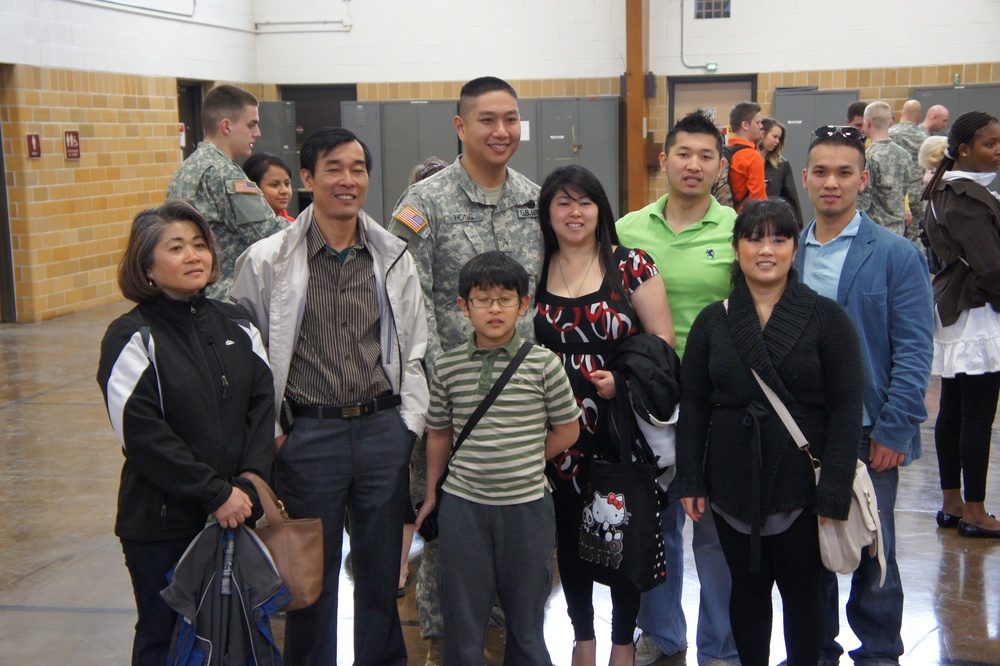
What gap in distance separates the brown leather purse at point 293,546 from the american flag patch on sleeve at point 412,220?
2.81 ft

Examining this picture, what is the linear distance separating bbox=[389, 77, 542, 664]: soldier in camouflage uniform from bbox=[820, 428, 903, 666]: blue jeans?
45.3 inches

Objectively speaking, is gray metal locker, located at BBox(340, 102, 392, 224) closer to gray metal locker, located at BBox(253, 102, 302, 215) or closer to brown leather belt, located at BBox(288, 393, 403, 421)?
gray metal locker, located at BBox(253, 102, 302, 215)

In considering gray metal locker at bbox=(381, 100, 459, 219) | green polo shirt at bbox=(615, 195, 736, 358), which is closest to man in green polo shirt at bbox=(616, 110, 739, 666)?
green polo shirt at bbox=(615, 195, 736, 358)

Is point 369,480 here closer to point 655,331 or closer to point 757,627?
point 655,331

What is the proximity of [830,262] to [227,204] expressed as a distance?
8.22ft

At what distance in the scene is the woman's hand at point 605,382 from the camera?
97.7 inches

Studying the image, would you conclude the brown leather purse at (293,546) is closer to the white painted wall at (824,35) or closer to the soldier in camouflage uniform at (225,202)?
the soldier in camouflage uniform at (225,202)

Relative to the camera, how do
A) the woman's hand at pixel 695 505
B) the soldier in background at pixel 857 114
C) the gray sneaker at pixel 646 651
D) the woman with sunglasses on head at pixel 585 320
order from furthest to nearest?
the soldier in background at pixel 857 114 → the gray sneaker at pixel 646 651 → the woman with sunglasses on head at pixel 585 320 → the woman's hand at pixel 695 505

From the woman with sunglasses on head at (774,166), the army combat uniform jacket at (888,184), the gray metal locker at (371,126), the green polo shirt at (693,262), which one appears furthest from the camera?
the gray metal locker at (371,126)

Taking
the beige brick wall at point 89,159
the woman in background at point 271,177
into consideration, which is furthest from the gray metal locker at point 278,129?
the woman in background at point 271,177

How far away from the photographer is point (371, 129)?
456 inches

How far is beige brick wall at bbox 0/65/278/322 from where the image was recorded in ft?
27.3

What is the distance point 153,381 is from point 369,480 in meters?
0.64

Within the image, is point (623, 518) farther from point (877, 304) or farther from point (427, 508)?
point (877, 304)
